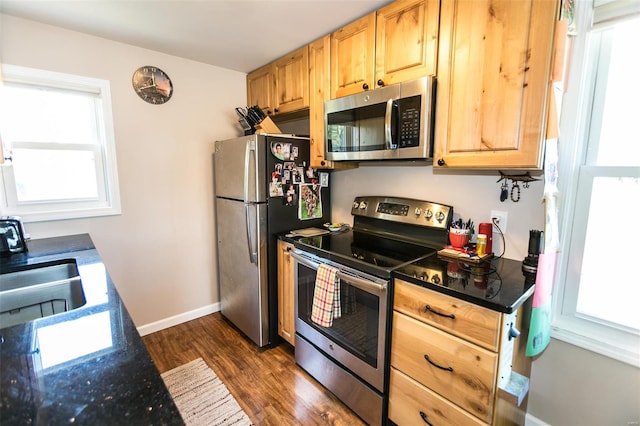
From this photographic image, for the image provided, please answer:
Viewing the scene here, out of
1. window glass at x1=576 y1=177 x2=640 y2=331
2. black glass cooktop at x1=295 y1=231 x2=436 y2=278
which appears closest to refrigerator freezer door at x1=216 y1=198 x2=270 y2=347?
black glass cooktop at x1=295 y1=231 x2=436 y2=278

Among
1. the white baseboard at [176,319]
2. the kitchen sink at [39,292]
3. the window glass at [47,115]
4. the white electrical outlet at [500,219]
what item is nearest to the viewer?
the kitchen sink at [39,292]

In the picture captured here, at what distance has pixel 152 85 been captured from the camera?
2379 millimetres

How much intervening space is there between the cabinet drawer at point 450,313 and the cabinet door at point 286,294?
908mm

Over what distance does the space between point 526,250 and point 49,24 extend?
127 inches

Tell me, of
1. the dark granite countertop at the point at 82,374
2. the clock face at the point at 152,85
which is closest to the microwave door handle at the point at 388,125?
the dark granite countertop at the point at 82,374

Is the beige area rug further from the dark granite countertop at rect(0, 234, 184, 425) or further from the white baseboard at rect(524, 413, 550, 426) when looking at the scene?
the white baseboard at rect(524, 413, 550, 426)

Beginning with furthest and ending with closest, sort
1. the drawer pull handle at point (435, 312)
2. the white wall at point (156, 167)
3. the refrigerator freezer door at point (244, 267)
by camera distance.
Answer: the refrigerator freezer door at point (244, 267)
the white wall at point (156, 167)
the drawer pull handle at point (435, 312)

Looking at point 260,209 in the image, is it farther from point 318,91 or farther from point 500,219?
point 500,219

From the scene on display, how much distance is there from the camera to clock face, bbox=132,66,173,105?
232 cm

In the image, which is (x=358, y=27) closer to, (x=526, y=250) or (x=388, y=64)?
(x=388, y=64)

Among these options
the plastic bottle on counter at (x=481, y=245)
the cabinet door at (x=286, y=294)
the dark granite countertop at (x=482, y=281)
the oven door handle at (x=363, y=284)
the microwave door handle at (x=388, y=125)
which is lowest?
the cabinet door at (x=286, y=294)

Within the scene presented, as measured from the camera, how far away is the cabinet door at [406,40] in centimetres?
149

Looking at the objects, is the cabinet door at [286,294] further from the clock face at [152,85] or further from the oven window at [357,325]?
the clock face at [152,85]

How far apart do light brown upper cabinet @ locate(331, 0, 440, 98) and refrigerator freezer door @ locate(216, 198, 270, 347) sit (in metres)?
1.08
